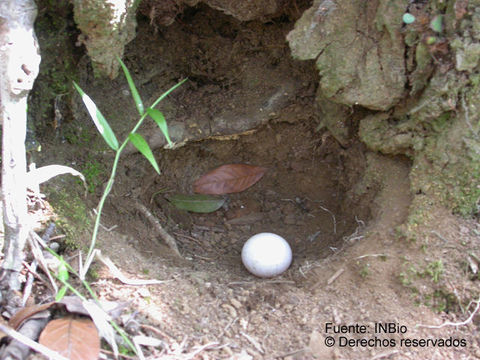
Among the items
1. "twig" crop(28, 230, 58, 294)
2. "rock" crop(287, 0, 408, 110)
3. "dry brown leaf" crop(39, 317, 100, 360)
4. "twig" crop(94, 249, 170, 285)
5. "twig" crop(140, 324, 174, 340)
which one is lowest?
"twig" crop(140, 324, 174, 340)

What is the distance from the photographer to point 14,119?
6.57ft

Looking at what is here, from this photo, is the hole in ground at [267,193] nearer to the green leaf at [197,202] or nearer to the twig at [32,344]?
the green leaf at [197,202]

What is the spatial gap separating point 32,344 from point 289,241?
179 cm

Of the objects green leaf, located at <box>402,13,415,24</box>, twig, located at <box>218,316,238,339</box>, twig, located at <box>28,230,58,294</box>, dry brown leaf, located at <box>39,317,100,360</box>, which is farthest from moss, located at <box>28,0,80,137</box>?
green leaf, located at <box>402,13,415,24</box>

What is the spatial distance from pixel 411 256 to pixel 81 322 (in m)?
1.54

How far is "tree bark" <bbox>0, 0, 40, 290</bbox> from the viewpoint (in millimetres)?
1977

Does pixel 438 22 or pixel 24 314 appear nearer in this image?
pixel 24 314

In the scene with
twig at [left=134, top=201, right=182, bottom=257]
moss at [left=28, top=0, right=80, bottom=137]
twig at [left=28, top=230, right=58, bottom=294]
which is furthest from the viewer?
twig at [left=134, top=201, right=182, bottom=257]

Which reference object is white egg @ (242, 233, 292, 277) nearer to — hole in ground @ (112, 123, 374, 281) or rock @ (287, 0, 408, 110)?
hole in ground @ (112, 123, 374, 281)

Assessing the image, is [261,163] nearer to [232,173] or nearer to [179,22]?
[232,173]

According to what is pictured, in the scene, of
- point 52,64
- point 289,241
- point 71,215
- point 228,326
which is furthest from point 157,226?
point 52,64

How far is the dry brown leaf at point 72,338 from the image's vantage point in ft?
5.84

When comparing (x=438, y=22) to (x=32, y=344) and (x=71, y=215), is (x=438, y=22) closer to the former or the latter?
(x=71, y=215)

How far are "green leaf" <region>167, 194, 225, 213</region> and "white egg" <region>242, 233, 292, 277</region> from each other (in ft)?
2.07
